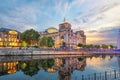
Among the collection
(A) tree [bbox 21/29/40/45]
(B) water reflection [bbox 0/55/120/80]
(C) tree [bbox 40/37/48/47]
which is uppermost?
(A) tree [bbox 21/29/40/45]

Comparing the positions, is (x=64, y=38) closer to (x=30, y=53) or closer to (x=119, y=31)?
(x=119, y=31)

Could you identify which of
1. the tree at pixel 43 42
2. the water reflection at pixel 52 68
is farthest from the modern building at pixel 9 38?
the water reflection at pixel 52 68

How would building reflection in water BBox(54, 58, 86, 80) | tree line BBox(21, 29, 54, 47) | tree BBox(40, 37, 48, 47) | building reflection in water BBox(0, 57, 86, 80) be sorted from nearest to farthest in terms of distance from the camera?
building reflection in water BBox(54, 58, 86, 80) → building reflection in water BBox(0, 57, 86, 80) → tree line BBox(21, 29, 54, 47) → tree BBox(40, 37, 48, 47)

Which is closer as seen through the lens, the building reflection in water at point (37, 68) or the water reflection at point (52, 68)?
the water reflection at point (52, 68)

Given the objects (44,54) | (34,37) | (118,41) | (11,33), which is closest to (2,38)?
(11,33)

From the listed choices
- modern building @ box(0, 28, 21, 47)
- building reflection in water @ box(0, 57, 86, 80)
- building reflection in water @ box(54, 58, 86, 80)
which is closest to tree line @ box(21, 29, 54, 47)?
modern building @ box(0, 28, 21, 47)

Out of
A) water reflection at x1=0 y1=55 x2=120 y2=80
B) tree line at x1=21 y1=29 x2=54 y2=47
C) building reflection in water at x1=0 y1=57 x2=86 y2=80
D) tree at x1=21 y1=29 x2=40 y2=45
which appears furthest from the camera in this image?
tree line at x1=21 y1=29 x2=54 y2=47

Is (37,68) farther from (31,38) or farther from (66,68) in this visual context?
(31,38)

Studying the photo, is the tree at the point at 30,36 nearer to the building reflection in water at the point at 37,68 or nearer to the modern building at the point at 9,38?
the modern building at the point at 9,38

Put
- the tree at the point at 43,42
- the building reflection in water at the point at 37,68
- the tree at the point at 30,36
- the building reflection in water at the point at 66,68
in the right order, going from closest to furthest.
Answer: the building reflection in water at the point at 66,68 < the building reflection in water at the point at 37,68 < the tree at the point at 30,36 < the tree at the point at 43,42

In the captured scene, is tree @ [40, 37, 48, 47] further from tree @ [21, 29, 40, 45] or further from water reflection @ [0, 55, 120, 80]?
water reflection @ [0, 55, 120, 80]

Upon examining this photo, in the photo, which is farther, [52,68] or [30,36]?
[30,36]

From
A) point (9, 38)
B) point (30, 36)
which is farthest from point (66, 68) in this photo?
point (9, 38)

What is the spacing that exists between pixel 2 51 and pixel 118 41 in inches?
5268
